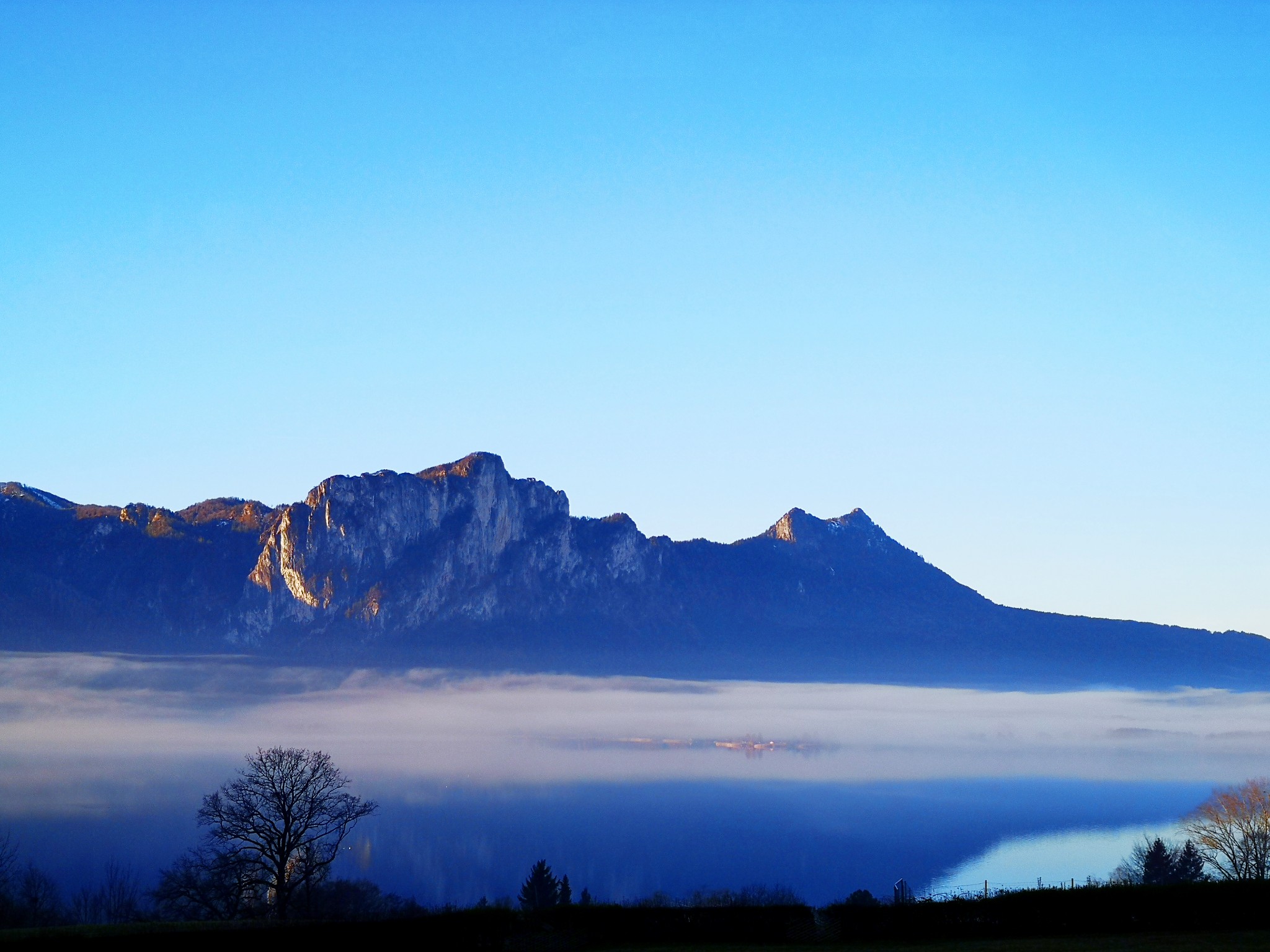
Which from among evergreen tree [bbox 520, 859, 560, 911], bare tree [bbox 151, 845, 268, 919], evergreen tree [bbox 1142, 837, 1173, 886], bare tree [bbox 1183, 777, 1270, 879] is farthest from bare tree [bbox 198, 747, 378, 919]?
evergreen tree [bbox 1142, 837, 1173, 886]

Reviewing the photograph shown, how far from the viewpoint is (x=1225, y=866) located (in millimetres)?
109688

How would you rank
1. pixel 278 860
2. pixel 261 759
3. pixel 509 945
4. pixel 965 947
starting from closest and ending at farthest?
pixel 965 947, pixel 509 945, pixel 278 860, pixel 261 759

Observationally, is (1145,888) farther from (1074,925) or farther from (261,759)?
(261,759)

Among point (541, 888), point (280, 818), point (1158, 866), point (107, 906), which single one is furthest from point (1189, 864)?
point (107, 906)

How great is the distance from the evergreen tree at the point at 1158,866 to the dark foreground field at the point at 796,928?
6133cm

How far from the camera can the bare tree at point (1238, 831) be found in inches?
3669

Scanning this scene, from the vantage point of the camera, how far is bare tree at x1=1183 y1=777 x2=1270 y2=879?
9319cm

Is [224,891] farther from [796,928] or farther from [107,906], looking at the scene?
[107,906]

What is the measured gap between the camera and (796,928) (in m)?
55.5

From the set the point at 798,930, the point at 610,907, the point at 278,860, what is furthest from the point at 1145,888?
the point at 278,860

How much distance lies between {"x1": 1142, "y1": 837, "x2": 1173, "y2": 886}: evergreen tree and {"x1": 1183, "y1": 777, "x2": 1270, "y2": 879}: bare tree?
304 centimetres

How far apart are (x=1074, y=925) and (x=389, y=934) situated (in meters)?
27.7

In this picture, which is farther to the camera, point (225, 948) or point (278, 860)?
point (278, 860)

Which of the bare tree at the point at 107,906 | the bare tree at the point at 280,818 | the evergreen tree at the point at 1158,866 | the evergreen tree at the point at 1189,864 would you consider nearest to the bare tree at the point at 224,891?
the bare tree at the point at 280,818
